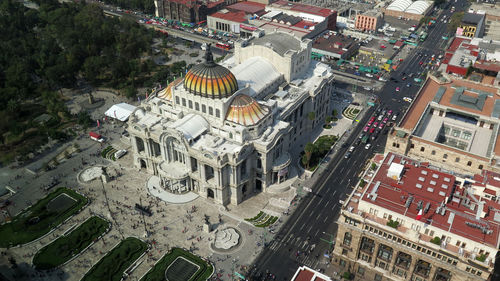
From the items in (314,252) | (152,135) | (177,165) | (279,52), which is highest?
(279,52)

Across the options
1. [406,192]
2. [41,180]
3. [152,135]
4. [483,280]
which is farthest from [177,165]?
[483,280]

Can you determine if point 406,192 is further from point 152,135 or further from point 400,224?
point 152,135

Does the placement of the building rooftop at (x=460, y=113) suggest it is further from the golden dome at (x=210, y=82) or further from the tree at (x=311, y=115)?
the golden dome at (x=210, y=82)

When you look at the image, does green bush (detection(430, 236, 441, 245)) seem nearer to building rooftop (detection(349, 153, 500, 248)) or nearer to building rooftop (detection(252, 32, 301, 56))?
building rooftop (detection(349, 153, 500, 248))

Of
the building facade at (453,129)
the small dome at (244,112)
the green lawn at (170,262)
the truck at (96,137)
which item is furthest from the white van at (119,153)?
the building facade at (453,129)

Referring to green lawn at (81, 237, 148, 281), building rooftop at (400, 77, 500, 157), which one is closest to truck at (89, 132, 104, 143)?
green lawn at (81, 237, 148, 281)

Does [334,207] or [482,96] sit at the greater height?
[482,96]
